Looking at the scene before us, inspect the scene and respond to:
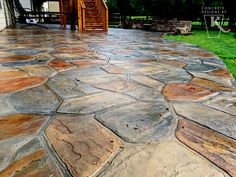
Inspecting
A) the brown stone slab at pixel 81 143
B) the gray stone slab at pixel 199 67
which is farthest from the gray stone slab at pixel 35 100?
the gray stone slab at pixel 199 67

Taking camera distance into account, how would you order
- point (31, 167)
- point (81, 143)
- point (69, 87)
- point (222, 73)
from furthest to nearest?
point (222, 73)
point (69, 87)
point (81, 143)
point (31, 167)

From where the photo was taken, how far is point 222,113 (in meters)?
1.58

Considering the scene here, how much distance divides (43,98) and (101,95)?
1.64 feet

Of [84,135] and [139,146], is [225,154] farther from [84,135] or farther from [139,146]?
[84,135]

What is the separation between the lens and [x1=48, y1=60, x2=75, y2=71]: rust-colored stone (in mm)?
2869

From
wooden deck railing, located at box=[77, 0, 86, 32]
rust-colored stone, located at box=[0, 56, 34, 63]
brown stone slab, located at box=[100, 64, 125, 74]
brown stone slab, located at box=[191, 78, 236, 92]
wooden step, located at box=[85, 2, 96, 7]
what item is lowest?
brown stone slab, located at box=[191, 78, 236, 92]

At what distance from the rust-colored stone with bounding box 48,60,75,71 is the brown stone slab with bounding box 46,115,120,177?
1.51 m

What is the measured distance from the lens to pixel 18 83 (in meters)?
2.15

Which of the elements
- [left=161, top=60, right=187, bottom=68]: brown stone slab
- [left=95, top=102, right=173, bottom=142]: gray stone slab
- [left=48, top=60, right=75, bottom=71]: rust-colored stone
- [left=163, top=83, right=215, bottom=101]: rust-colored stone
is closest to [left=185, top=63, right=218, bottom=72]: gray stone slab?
[left=161, top=60, right=187, bottom=68]: brown stone slab

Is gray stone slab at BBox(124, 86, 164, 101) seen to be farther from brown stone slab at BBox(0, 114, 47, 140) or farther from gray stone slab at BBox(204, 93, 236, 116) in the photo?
brown stone slab at BBox(0, 114, 47, 140)

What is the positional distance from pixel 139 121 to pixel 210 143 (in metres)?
0.46

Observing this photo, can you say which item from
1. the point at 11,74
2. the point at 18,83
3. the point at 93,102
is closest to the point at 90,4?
the point at 11,74

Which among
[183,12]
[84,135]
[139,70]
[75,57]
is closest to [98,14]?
[183,12]

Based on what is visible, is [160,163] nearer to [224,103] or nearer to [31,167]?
[31,167]
